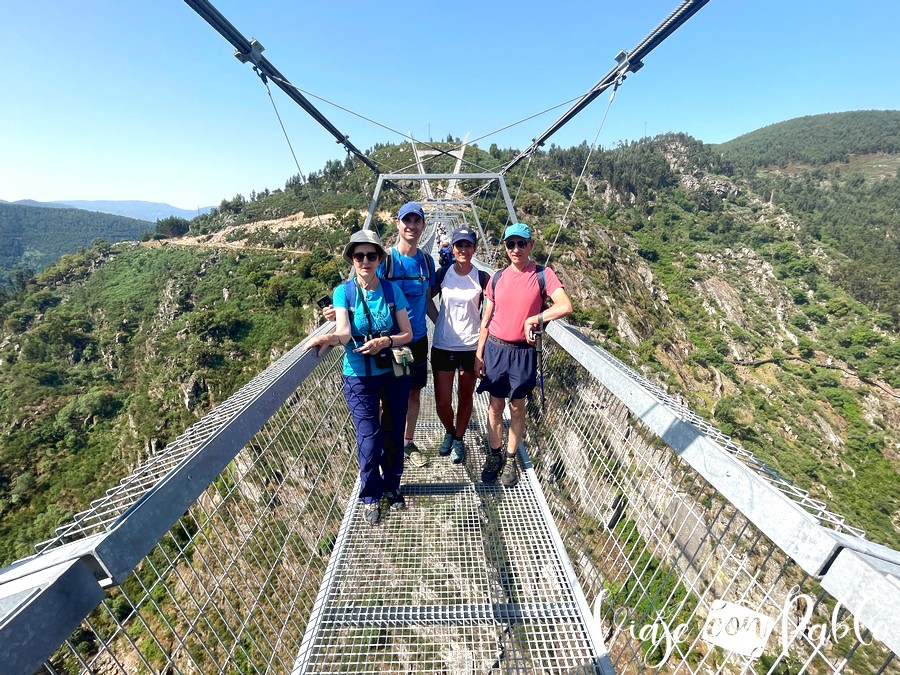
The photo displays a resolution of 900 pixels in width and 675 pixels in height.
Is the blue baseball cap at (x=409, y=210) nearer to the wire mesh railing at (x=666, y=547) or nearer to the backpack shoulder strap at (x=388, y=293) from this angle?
the backpack shoulder strap at (x=388, y=293)

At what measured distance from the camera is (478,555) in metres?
2.28

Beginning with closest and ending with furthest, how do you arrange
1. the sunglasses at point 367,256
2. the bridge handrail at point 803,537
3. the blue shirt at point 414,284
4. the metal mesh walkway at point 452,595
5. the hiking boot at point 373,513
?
the bridge handrail at point 803,537
the metal mesh walkway at point 452,595
the sunglasses at point 367,256
the hiking boot at point 373,513
the blue shirt at point 414,284

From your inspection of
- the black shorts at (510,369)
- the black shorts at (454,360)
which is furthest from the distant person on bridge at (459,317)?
the black shorts at (510,369)

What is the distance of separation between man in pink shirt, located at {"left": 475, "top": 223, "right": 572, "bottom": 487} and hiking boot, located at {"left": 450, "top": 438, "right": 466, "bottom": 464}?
0.59 m

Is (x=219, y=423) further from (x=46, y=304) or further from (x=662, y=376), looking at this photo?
(x=46, y=304)

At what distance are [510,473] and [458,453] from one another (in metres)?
0.44

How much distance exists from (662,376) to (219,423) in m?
43.2

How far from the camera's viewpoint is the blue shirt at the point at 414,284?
8.53 ft

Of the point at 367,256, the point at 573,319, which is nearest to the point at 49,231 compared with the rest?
the point at 573,319

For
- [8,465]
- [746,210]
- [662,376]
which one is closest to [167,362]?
[8,465]

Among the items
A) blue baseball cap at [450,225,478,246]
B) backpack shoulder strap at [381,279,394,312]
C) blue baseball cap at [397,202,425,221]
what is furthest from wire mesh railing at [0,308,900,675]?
blue baseball cap at [397,202,425,221]

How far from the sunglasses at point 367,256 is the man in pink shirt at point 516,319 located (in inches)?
32.3

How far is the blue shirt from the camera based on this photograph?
8.53 feet

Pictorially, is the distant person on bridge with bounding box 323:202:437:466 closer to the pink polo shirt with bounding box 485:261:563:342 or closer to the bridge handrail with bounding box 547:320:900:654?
the pink polo shirt with bounding box 485:261:563:342
